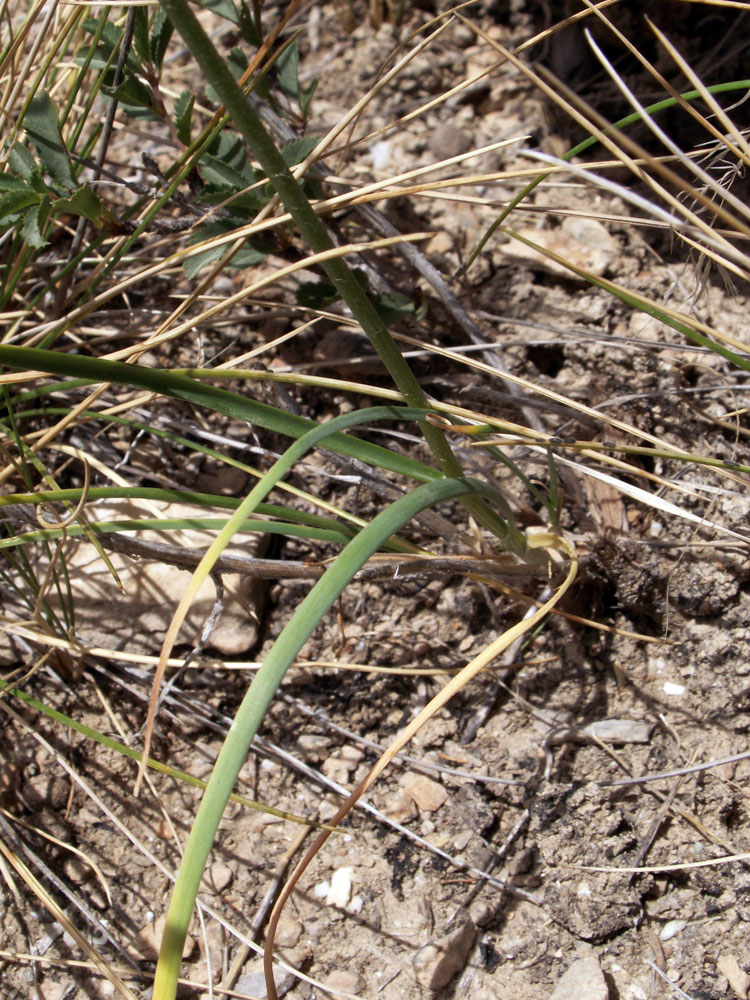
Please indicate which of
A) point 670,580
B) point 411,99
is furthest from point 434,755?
point 411,99

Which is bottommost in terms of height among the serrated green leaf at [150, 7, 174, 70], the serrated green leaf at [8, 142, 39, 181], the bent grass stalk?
the bent grass stalk

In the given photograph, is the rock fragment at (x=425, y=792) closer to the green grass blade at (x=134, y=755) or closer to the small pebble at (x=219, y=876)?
the green grass blade at (x=134, y=755)

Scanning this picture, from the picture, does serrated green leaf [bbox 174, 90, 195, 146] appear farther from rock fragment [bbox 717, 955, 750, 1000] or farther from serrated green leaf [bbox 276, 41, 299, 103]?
rock fragment [bbox 717, 955, 750, 1000]

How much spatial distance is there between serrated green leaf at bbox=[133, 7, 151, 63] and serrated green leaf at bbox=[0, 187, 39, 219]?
0.30 meters

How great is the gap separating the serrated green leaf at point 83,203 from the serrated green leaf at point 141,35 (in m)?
0.24

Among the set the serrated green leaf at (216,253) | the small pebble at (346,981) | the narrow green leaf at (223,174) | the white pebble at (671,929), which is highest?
the narrow green leaf at (223,174)

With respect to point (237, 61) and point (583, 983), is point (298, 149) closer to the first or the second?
point (237, 61)

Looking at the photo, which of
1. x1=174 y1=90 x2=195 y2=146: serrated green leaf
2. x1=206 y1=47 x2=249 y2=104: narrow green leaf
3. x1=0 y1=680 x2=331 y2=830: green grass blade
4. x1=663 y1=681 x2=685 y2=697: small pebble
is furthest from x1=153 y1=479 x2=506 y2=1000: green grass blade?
x1=206 y1=47 x2=249 y2=104: narrow green leaf

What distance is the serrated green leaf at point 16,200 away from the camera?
3.29 ft

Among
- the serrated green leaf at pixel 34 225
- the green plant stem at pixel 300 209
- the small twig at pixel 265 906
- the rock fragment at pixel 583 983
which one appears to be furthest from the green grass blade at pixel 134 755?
the serrated green leaf at pixel 34 225

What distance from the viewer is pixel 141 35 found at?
110 centimetres

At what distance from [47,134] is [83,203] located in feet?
0.46

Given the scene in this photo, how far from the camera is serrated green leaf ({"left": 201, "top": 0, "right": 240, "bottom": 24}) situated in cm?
117

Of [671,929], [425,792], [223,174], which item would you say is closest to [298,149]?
[223,174]
